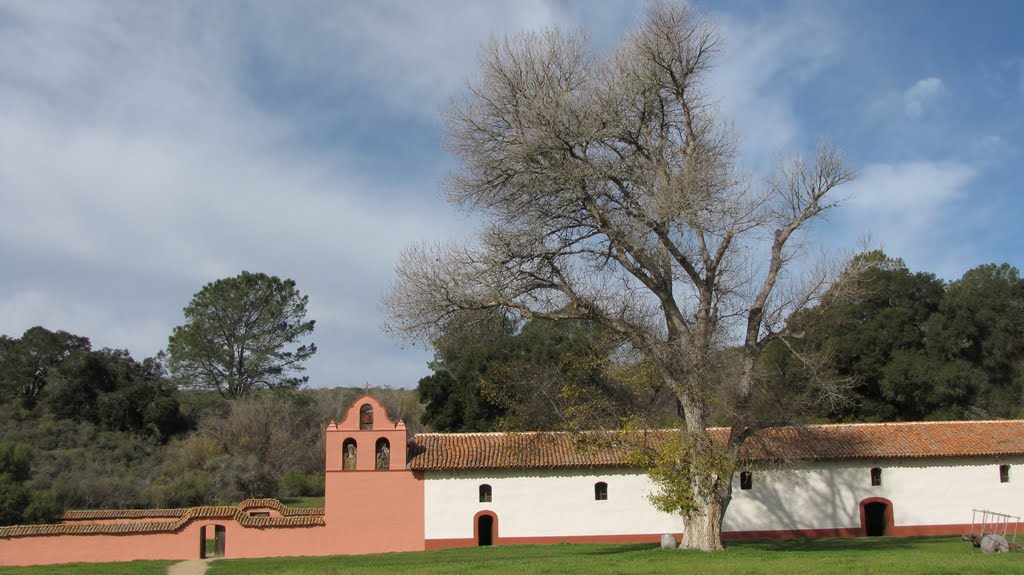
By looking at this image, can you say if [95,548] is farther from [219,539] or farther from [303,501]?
[303,501]

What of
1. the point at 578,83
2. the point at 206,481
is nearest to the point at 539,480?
the point at 578,83

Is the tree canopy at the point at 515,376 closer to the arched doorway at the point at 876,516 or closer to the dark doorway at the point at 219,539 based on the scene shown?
the dark doorway at the point at 219,539

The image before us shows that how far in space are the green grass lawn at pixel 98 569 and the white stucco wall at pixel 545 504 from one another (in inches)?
304

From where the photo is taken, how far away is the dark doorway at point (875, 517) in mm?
26984

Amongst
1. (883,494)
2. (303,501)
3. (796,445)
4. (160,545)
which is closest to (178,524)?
(160,545)

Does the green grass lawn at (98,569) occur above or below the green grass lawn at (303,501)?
below

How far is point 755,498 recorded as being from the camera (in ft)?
88.1

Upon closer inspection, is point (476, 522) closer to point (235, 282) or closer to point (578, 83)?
point (578, 83)

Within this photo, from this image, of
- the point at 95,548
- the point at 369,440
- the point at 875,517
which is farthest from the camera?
the point at 875,517

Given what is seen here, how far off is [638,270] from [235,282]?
36675 mm

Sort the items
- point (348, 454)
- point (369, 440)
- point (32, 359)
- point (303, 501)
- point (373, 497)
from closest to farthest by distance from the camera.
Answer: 1. point (373, 497)
2. point (369, 440)
3. point (348, 454)
4. point (303, 501)
5. point (32, 359)

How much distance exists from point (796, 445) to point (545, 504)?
25.5ft

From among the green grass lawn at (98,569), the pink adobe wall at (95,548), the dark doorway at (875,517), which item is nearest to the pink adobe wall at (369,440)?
the pink adobe wall at (95,548)

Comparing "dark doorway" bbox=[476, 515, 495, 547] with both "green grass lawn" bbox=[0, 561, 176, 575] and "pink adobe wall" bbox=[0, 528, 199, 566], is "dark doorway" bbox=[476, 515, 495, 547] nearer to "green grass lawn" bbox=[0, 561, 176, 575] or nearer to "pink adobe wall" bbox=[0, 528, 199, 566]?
"pink adobe wall" bbox=[0, 528, 199, 566]
